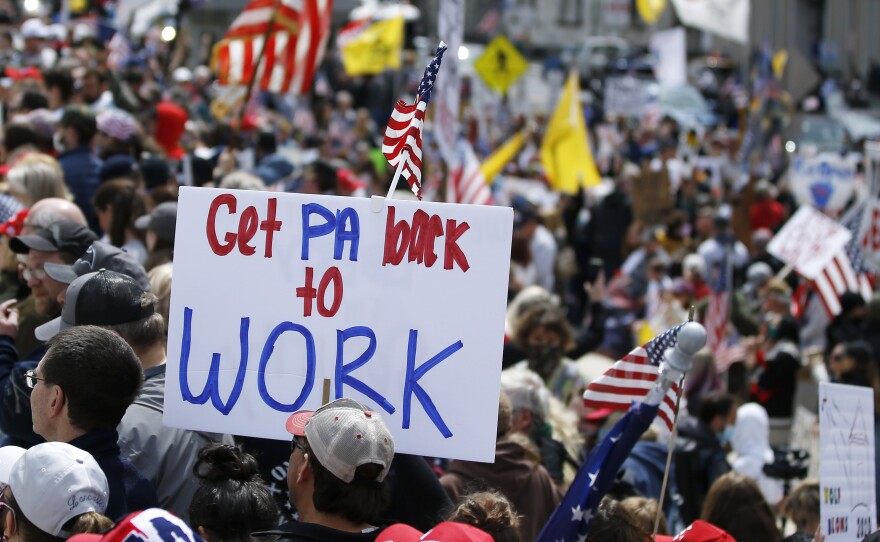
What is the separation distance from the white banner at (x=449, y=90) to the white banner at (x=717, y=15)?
1024 centimetres

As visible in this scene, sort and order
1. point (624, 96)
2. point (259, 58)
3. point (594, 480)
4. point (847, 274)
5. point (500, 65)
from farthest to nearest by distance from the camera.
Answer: point (624, 96)
point (500, 65)
point (847, 274)
point (259, 58)
point (594, 480)

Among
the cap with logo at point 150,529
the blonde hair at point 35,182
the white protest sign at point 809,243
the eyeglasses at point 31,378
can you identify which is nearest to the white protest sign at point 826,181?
the white protest sign at point 809,243

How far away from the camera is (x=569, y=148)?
49.4ft

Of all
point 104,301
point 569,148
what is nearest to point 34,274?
point 104,301

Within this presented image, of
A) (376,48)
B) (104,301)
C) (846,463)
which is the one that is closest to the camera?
(104,301)

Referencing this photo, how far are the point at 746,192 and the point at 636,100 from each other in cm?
531

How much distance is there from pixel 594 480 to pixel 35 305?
2.51m

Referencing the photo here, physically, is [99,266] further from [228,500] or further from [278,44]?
[278,44]

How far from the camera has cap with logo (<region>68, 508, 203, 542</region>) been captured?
2.79 m

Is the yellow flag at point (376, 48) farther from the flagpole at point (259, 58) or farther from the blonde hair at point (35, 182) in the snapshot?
the blonde hair at point (35, 182)

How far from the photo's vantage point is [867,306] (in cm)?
1036

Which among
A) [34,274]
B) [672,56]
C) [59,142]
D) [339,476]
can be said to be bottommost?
[339,476]

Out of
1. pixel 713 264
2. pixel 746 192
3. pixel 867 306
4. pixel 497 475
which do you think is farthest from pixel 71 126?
pixel 746 192

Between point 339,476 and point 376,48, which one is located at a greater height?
point 376,48
